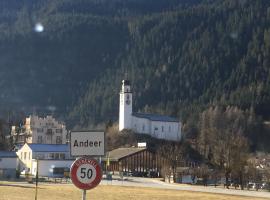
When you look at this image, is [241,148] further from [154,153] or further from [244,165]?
[154,153]

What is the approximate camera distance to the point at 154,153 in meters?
128

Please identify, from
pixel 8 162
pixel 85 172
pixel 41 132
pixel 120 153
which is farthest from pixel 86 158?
pixel 41 132

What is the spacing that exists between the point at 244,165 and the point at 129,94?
85.2 metres

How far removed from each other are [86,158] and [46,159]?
3658 inches

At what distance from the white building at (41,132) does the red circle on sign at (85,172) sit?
137 meters

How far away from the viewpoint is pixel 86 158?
40.9 feet

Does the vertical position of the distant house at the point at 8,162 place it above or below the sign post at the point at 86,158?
above

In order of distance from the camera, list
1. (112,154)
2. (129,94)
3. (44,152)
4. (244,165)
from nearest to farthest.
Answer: (244,165), (44,152), (112,154), (129,94)

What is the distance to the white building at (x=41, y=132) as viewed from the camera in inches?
5901

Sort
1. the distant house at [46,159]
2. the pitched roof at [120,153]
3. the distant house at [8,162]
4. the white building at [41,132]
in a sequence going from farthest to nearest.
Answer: the white building at [41,132]
the pitched roof at [120,153]
the distant house at [46,159]
the distant house at [8,162]

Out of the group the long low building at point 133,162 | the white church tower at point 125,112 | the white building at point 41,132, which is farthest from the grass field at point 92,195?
the white church tower at point 125,112

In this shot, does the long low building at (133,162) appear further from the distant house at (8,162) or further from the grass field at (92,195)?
the grass field at (92,195)

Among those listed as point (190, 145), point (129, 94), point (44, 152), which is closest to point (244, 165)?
point (44, 152)

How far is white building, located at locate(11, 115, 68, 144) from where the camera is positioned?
492ft
